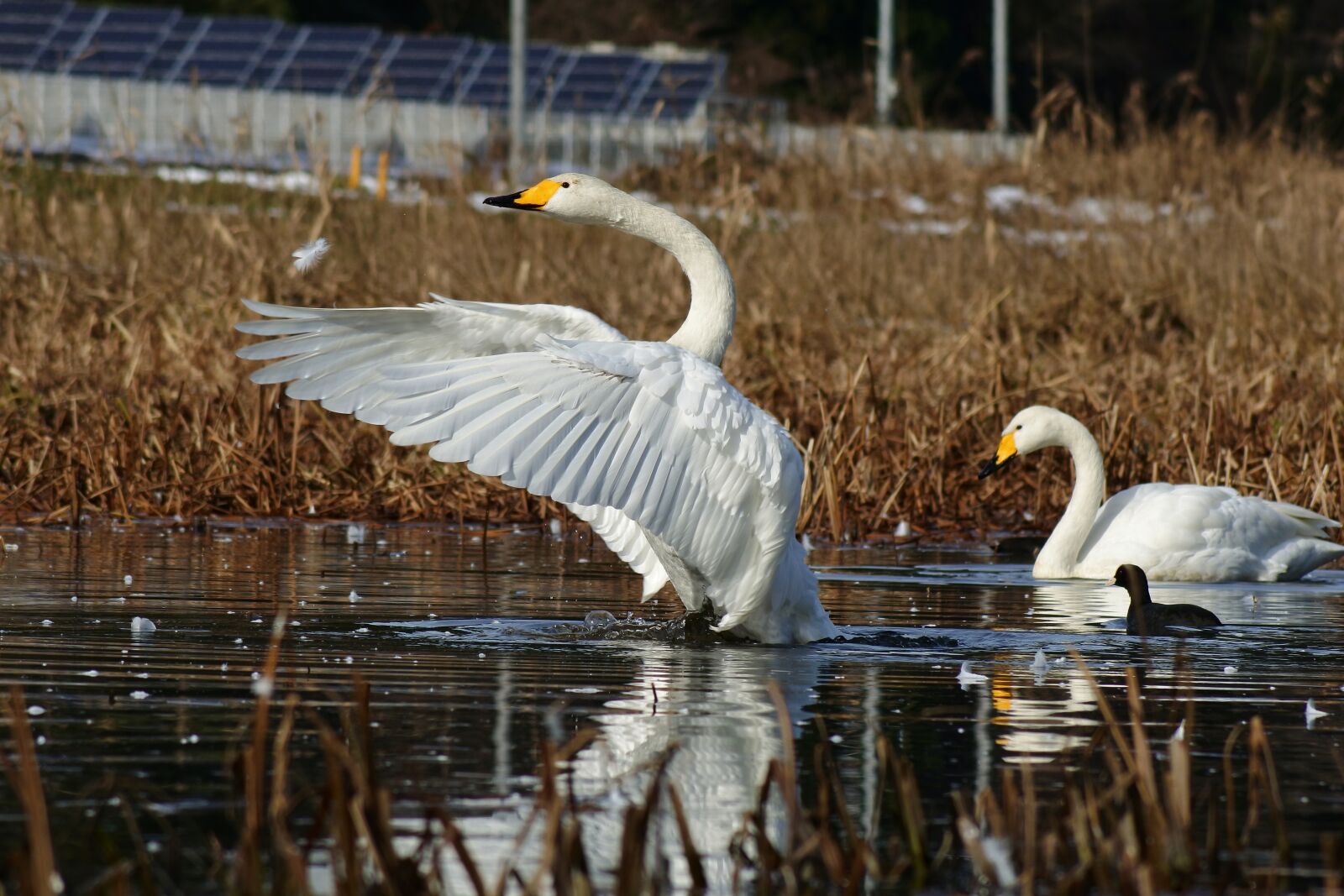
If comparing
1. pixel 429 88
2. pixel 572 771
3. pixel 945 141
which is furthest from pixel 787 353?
pixel 429 88

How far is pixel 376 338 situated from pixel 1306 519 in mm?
4147

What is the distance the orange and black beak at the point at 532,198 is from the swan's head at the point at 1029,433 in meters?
3.00

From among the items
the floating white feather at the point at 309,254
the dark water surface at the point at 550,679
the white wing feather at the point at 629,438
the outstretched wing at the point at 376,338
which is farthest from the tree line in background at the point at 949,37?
the white wing feather at the point at 629,438

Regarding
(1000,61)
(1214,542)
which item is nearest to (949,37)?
(1000,61)

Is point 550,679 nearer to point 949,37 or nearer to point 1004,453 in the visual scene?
point 1004,453

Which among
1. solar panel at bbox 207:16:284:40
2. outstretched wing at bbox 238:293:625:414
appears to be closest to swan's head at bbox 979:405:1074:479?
outstretched wing at bbox 238:293:625:414

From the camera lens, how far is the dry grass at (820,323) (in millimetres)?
8953

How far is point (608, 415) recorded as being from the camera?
5.12m

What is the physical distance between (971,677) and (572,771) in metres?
1.63

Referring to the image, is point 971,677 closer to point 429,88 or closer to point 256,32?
point 429,88

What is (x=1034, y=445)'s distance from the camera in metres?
8.68

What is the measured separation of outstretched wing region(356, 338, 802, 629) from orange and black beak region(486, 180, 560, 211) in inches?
42.2

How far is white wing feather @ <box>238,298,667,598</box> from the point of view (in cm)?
557

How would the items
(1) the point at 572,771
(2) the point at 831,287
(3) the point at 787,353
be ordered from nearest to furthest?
Answer: (1) the point at 572,771 → (3) the point at 787,353 → (2) the point at 831,287
